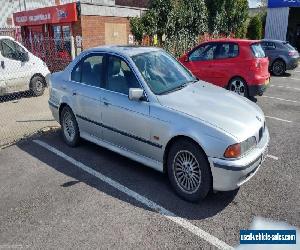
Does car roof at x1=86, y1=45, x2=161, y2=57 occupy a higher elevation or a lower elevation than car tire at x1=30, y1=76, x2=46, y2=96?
higher

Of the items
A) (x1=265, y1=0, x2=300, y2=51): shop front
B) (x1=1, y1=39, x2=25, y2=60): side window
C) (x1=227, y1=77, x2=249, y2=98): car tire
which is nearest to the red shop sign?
(x1=1, y1=39, x2=25, y2=60): side window

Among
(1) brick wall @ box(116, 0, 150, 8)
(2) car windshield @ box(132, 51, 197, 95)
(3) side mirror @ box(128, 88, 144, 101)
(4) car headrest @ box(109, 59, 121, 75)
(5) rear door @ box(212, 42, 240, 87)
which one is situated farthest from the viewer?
(1) brick wall @ box(116, 0, 150, 8)

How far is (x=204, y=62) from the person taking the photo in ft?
31.4

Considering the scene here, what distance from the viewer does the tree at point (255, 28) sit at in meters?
25.0

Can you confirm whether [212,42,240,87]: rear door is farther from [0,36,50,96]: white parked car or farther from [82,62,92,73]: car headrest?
[0,36,50,96]: white parked car

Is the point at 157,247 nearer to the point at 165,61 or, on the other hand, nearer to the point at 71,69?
→ the point at 165,61

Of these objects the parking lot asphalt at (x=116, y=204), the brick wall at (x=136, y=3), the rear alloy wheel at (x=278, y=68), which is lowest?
the parking lot asphalt at (x=116, y=204)

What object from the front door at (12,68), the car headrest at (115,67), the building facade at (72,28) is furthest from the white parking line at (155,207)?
the building facade at (72,28)

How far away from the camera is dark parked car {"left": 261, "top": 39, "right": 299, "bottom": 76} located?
48.3 ft

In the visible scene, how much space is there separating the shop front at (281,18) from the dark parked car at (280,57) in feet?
33.7

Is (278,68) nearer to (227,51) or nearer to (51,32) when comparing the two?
(227,51)

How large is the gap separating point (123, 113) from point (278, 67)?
40.6 ft

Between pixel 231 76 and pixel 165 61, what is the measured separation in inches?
169

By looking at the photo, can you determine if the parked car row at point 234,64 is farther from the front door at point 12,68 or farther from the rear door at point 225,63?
the front door at point 12,68
